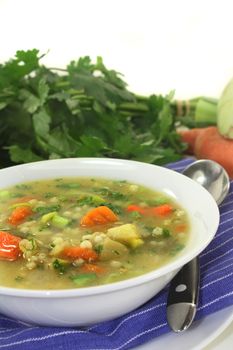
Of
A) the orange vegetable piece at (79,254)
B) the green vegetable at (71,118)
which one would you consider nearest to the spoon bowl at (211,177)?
the green vegetable at (71,118)

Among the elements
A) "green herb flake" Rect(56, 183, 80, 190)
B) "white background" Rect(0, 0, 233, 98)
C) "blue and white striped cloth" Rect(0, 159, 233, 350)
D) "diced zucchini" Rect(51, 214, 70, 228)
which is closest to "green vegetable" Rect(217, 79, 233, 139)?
"green herb flake" Rect(56, 183, 80, 190)

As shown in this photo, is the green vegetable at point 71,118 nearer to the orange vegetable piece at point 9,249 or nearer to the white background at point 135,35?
the orange vegetable piece at point 9,249

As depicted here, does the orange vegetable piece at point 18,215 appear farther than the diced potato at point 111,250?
Yes

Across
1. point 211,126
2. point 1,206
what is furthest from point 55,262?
point 211,126

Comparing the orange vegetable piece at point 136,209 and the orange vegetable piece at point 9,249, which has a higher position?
the orange vegetable piece at point 9,249

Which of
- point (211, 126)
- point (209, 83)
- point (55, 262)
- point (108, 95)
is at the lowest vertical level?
point (209, 83)

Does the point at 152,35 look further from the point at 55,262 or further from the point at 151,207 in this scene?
the point at 55,262

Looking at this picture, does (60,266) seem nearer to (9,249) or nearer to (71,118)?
(9,249)
